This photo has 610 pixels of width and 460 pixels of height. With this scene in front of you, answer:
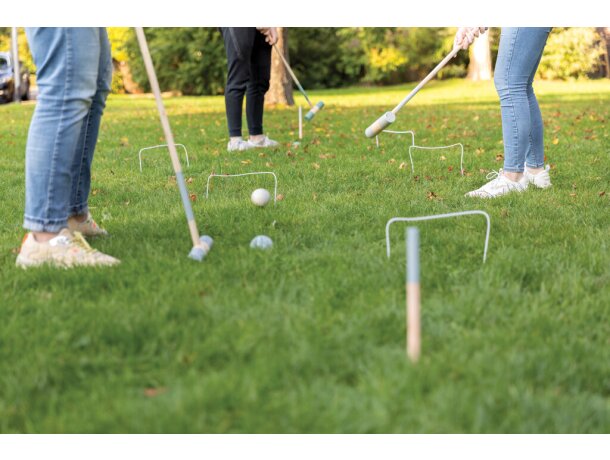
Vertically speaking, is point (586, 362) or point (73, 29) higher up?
point (73, 29)

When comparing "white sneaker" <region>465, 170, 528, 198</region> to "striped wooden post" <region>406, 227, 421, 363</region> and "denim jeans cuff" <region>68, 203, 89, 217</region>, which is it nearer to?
"denim jeans cuff" <region>68, 203, 89, 217</region>

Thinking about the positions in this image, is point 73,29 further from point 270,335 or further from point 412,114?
point 412,114

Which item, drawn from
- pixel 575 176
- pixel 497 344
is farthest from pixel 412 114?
pixel 497 344

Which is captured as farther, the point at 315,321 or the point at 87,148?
the point at 87,148

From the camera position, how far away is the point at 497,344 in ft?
7.14

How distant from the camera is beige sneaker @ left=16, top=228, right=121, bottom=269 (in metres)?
2.96

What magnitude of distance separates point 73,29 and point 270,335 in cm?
155

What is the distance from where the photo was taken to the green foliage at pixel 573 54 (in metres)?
23.9

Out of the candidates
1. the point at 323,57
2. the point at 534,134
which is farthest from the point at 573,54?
the point at 534,134

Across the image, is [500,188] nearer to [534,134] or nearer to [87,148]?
[534,134]

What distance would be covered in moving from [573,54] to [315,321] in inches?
971

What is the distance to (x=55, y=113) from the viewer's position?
2.88 meters

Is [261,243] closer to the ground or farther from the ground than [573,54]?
closer to the ground

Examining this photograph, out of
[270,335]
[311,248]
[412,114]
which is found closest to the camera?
[270,335]
